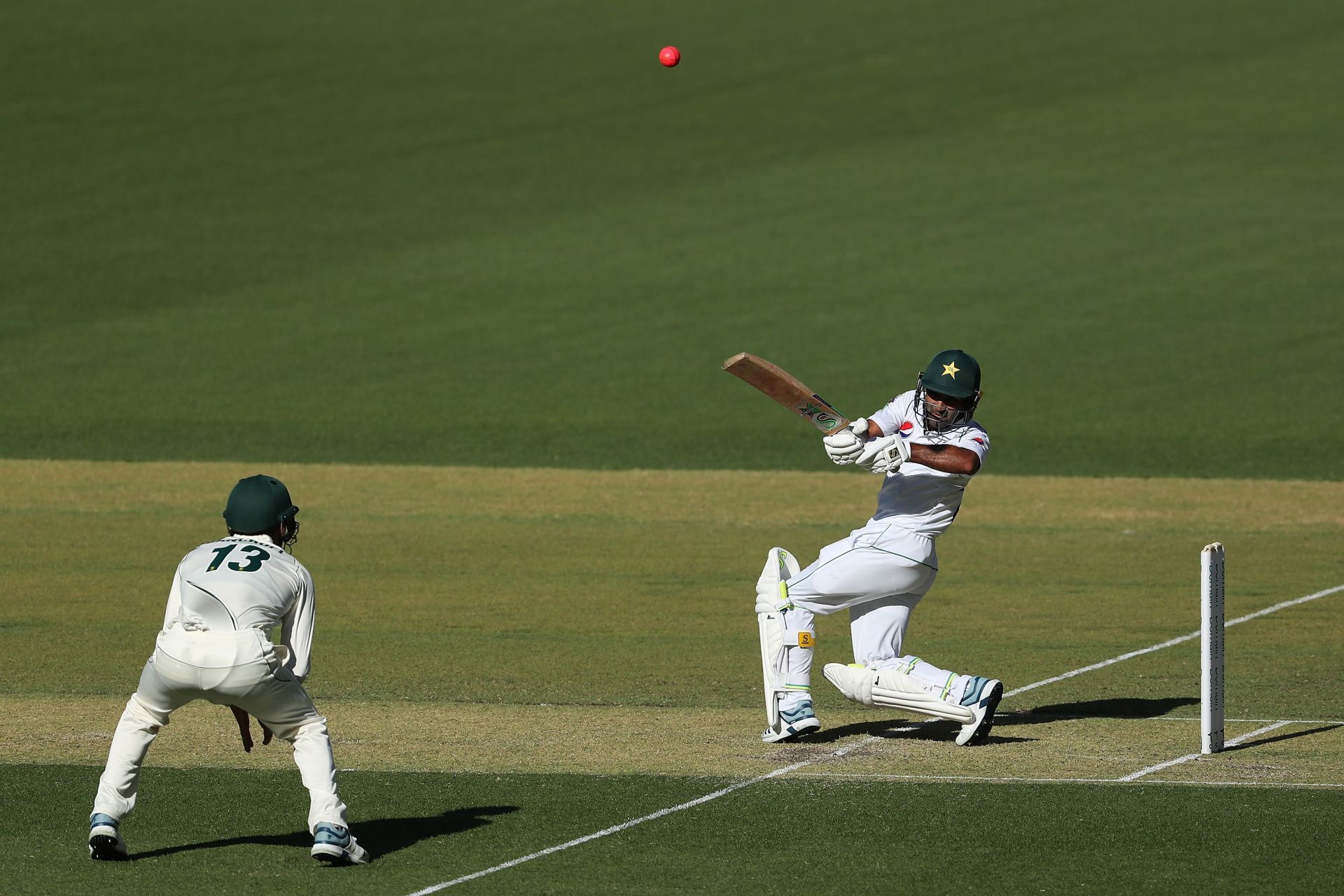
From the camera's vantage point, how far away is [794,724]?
9.70 metres

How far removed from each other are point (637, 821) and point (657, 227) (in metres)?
26.9

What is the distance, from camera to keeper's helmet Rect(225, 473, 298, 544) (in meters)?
7.64

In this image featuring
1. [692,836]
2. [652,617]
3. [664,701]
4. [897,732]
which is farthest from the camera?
[652,617]

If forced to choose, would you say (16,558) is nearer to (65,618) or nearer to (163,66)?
(65,618)

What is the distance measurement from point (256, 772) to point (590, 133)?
31.1 m

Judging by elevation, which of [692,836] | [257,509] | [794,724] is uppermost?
[257,509]

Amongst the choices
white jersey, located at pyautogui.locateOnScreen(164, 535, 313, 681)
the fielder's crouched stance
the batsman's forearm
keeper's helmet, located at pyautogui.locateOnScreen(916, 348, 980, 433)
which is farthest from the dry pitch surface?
white jersey, located at pyautogui.locateOnScreen(164, 535, 313, 681)

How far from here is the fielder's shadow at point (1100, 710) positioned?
10469 millimetres

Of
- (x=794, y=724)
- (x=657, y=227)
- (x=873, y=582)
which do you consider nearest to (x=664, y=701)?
(x=794, y=724)

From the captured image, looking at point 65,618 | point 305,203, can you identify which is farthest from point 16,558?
point 305,203

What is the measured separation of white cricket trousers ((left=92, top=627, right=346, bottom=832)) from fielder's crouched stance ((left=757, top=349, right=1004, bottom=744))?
3.04 m

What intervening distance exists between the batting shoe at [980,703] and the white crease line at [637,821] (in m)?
0.63

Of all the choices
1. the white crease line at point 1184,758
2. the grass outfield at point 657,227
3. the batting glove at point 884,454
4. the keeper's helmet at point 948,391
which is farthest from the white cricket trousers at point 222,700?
the grass outfield at point 657,227

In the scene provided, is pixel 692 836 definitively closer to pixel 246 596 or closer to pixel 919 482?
pixel 246 596
